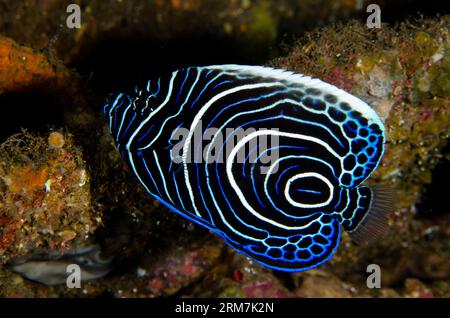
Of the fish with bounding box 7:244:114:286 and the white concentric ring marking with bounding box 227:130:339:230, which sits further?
the fish with bounding box 7:244:114:286

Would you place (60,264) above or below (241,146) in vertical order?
below

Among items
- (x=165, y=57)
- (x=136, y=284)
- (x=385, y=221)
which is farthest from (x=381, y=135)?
(x=165, y=57)

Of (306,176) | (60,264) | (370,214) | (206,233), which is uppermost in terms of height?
(306,176)

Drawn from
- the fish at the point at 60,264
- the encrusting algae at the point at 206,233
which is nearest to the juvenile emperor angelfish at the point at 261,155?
the encrusting algae at the point at 206,233

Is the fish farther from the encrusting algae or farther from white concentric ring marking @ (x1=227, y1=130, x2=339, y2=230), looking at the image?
white concentric ring marking @ (x1=227, y1=130, x2=339, y2=230)

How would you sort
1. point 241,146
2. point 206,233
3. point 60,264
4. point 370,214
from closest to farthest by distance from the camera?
point 241,146 < point 370,214 < point 60,264 < point 206,233

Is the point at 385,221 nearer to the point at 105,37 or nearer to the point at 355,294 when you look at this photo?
the point at 355,294

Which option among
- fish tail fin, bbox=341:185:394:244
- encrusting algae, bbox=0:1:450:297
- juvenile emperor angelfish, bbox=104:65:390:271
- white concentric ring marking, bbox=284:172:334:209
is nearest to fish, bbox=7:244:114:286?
encrusting algae, bbox=0:1:450:297

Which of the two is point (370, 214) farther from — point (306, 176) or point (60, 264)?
point (60, 264)

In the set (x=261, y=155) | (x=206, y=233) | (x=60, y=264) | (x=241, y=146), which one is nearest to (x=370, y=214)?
(x=261, y=155)

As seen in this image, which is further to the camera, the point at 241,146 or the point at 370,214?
the point at 370,214
